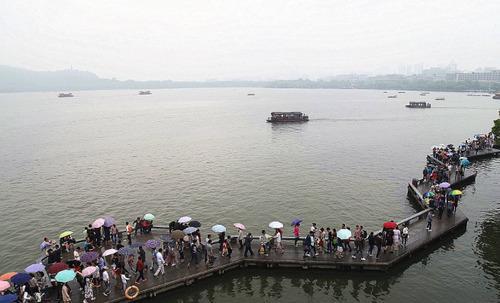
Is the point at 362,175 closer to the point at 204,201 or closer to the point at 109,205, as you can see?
the point at 204,201

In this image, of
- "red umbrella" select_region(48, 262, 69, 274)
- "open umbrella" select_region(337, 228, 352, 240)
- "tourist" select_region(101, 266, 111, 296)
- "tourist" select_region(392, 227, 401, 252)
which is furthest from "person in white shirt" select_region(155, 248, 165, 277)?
"tourist" select_region(392, 227, 401, 252)

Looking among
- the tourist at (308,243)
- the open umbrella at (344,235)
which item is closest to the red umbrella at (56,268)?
the tourist at (308,243)

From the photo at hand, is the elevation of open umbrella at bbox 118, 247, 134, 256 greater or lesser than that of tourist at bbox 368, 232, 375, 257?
greater

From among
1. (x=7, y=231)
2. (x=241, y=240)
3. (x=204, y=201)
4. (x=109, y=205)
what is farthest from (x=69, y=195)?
(x=241, y=240)

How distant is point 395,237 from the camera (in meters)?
26.0

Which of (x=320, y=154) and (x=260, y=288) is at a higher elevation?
(x=320, y=154)

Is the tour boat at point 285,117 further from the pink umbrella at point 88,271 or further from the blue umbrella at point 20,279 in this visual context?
the blue umbrella at point 20,279

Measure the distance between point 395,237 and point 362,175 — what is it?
82.0 feet

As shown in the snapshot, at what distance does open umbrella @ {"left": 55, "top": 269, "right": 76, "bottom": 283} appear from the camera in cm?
1964

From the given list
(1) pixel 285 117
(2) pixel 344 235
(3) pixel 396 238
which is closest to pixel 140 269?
(2) pixel 344 235

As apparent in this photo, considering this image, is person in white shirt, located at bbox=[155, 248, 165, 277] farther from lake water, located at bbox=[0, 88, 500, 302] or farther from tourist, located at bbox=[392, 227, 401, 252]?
tourist, located at bbox=[392, 227, 401, 252]

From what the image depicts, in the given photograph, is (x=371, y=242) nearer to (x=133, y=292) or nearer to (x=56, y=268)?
(x=133, y=292)

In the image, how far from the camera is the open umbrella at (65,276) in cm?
1964

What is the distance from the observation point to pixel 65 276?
19.9 metres
